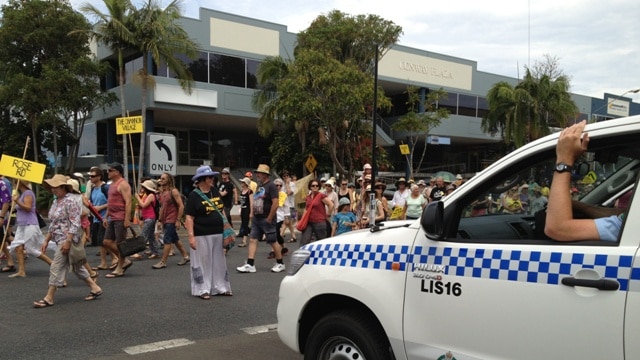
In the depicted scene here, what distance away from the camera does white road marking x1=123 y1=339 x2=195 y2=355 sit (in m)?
4.79

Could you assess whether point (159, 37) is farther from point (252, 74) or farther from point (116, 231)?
point (116, 231)

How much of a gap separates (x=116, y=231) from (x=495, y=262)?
24.0 ft

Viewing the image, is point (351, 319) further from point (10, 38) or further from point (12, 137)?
point (12, 137)

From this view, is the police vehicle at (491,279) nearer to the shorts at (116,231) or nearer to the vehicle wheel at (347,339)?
the vehicle wheel at (347,339)

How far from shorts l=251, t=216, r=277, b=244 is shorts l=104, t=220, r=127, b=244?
211 cm

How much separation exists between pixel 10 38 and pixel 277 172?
14.3m

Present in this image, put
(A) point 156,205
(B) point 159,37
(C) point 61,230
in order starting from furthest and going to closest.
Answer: (B) point 159,37 → (A) point 156,205 → (C) point 61,230

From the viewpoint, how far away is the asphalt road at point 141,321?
15.9 feet

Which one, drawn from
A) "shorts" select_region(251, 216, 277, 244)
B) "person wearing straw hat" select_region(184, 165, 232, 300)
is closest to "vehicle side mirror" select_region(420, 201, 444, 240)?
"person wearing straw hat" select_region(184, 165, 232, 300)

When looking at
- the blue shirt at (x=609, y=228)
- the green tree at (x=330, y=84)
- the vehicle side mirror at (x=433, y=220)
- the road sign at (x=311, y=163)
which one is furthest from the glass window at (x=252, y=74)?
the blue shirt at (x=609, y=228)

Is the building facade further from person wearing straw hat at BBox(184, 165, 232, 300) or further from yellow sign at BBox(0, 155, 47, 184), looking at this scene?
yellow sign at BBox(0, 155, 47, 184)

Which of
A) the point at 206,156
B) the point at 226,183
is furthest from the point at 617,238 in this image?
the point at 206,156

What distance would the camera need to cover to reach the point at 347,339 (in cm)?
324

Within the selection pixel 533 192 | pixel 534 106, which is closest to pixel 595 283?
pixel 533 192
